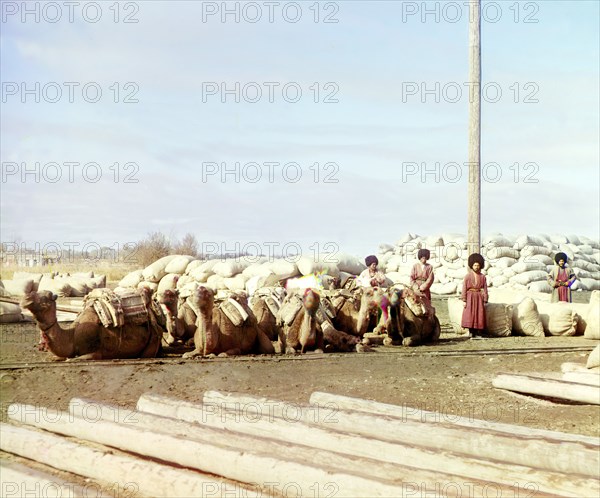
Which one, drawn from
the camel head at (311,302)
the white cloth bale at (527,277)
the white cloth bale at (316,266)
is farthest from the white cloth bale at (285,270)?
the white cloth bale at (527,277)

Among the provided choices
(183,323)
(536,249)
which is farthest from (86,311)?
A: (536,249)

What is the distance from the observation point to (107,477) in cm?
595

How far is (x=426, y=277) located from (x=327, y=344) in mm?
3635

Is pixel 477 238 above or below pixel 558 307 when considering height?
above

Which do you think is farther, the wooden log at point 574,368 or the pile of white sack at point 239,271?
the pile of white sack at point 239,271

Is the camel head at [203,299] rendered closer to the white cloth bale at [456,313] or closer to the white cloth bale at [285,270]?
the white cloth bale at [456,313]

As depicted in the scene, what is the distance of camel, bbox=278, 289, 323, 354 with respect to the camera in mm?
12883

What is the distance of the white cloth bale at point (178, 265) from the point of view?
79.0 ft

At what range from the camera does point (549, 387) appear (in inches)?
355

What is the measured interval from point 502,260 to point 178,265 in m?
9.37

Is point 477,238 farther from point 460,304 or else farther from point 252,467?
point 252,467

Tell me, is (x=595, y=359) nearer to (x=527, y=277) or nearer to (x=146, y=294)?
(x=146, y=294)

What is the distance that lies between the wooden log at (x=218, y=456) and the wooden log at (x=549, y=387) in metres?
4.05

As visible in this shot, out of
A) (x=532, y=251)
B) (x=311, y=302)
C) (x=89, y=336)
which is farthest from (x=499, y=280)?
(x=89, y=336)
